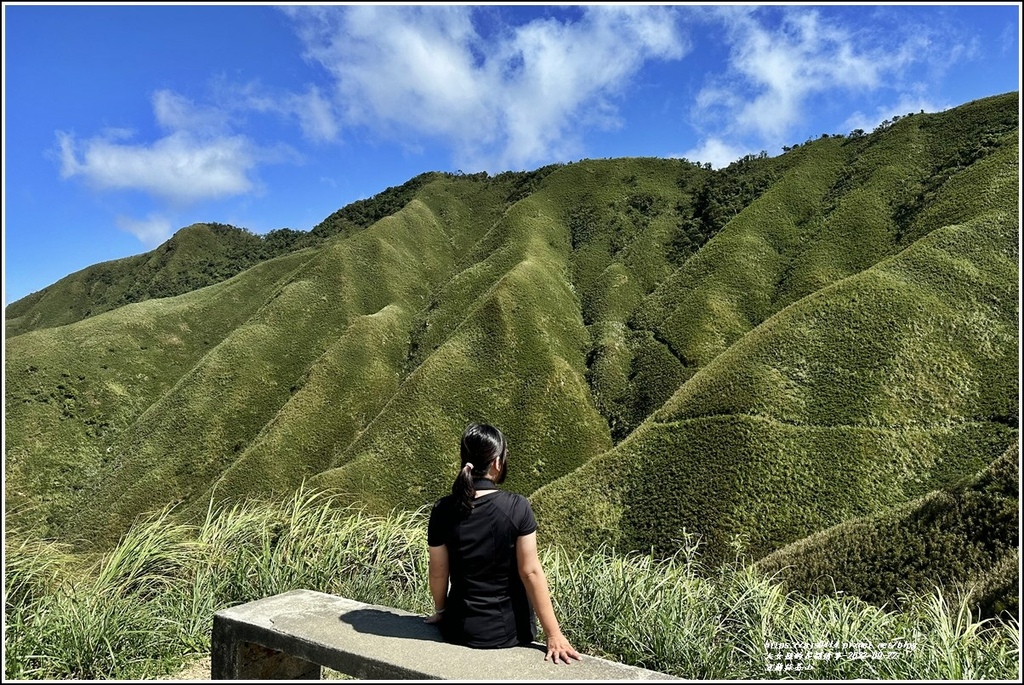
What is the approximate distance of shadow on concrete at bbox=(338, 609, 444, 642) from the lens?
5098 millimetres

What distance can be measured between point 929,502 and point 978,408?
16561 mm

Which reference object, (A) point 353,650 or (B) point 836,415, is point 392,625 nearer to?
(A) point 353,650

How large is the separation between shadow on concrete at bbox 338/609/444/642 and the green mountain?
8.74 meters

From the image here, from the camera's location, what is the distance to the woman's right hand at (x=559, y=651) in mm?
4602

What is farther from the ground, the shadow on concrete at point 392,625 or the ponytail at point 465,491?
the ponytail at point 465,491

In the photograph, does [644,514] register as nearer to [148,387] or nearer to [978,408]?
[978,408]

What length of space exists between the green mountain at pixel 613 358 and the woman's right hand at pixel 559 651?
418 inches

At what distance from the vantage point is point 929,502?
2139cm

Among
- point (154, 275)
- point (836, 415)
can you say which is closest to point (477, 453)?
point (836, 415)

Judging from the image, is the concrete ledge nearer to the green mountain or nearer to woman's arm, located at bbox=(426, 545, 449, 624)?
woman's arm, located at bbox=(426, 545, 449, 624)

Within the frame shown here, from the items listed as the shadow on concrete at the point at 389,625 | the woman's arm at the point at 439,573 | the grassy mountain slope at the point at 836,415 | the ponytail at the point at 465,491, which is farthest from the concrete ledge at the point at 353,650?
the grassy mountain slope at the point at 836,415

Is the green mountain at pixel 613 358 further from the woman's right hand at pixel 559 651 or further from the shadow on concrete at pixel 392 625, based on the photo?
the woman's right hand at pixel 559 651

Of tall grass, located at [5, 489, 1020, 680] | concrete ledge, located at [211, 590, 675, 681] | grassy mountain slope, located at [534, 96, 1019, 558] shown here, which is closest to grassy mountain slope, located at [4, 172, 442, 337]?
grassy mountain slope, located at [534, 96, 1019, 558]

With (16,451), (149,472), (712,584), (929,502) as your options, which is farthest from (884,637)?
(16,451)
